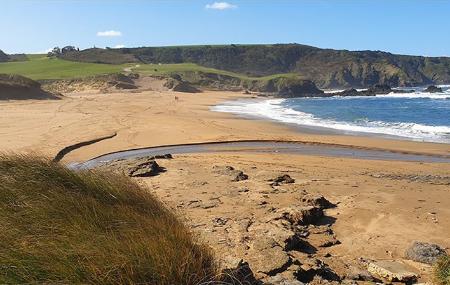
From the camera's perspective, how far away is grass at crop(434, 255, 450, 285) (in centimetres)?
557

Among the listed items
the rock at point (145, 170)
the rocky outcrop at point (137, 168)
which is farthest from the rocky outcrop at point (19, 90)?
the rock at point (145, 170)

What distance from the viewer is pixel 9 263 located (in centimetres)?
350

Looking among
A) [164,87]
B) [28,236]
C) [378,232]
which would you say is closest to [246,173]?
[378,232]

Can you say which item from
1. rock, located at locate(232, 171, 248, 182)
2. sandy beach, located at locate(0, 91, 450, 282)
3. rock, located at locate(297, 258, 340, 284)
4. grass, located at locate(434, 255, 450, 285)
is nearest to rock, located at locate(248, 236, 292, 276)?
sandy beach, located at locate(0, 91, 450, 282)

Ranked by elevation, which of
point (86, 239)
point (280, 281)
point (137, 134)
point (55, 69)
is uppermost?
point (55, 69)

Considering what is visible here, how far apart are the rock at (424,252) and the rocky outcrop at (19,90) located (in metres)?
39.6

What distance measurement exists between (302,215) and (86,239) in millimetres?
4960

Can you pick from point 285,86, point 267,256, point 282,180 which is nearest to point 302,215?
point 267,256

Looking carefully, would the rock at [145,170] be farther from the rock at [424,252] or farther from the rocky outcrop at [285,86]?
the rocky outcrop at [285,86]

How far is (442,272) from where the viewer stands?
568 cm

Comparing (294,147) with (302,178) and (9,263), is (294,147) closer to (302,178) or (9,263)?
(302,178)

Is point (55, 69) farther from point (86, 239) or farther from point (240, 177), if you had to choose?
point (86, 239)

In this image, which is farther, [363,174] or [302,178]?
[363,174]

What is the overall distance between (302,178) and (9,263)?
31.2ft
